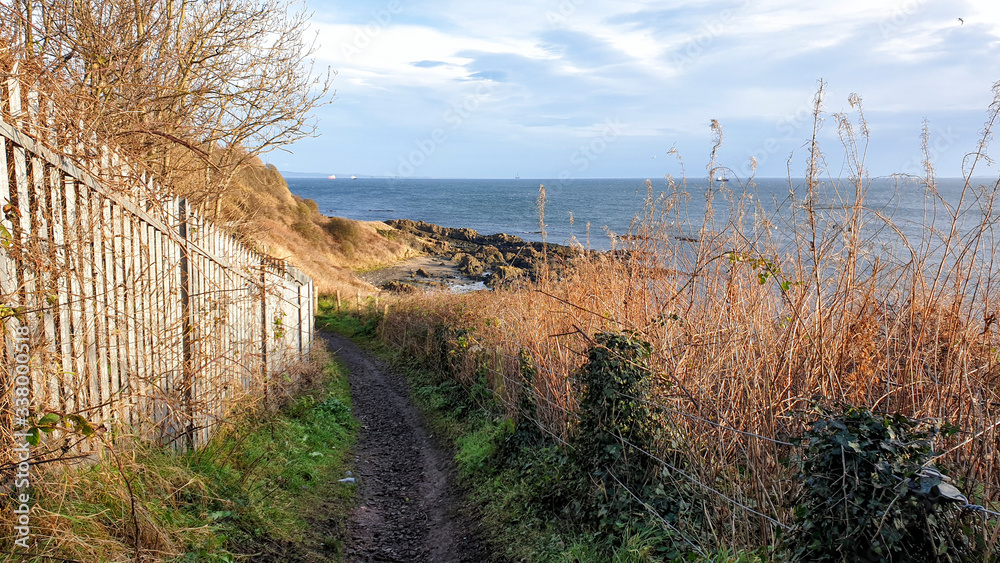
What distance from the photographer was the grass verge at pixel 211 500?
3.08m

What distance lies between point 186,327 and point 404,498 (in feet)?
10.3

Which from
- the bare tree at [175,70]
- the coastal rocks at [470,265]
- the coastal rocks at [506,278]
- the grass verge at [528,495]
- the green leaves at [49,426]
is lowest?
the coastal rocks at [470,265]

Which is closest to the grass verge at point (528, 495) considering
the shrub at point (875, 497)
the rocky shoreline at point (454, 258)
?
the shrub at point (875, 497)

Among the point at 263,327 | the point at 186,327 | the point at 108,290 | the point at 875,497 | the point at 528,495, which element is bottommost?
the point at 528,495

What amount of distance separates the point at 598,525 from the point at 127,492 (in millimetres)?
3432

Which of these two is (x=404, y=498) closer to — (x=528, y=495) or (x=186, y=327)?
(x=528, y=495)

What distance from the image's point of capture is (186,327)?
5.08 meters

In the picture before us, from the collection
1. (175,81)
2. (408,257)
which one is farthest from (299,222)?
(175,81)

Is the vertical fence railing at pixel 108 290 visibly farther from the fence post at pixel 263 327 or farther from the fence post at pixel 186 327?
the fence post at pixel 263 327

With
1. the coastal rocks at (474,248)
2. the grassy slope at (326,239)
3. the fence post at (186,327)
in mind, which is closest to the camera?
the fence post at (186,327)

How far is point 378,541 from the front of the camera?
5.50m

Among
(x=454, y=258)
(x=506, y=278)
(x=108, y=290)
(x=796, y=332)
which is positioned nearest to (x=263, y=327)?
(x=108, y=290)

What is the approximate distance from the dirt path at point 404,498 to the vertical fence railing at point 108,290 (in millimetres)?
1835

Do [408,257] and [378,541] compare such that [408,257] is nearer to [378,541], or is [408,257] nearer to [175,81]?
[175,81]
